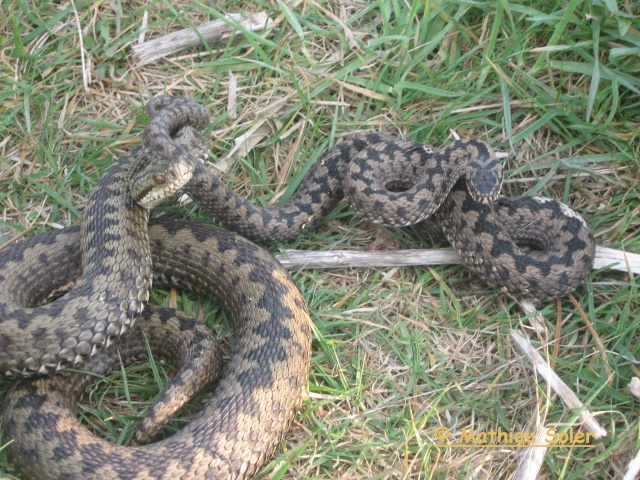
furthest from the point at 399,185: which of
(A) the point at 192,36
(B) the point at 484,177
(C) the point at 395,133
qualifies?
(A) the point at 192,36

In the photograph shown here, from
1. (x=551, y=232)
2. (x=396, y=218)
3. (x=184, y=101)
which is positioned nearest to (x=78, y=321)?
(x=184, y=101)

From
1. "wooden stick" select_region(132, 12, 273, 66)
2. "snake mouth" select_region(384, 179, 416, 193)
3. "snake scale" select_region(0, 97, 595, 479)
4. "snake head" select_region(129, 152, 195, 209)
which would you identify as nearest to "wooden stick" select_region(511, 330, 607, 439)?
"snake scale" select_region(0, 97, 595, 479)

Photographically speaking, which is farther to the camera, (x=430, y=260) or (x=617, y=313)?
(x=430, y=260)

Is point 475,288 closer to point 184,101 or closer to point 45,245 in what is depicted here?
point 184,101

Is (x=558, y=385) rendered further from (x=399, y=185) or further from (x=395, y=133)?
(x=395, y=133)

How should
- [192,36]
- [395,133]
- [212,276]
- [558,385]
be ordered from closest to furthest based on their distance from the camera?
1. [558,385]
2. [212,276]
3. [395,133]
4. [192,36]

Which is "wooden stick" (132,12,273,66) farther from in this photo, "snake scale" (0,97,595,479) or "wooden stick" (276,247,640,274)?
"wooden stick" (276,247,640,274)
